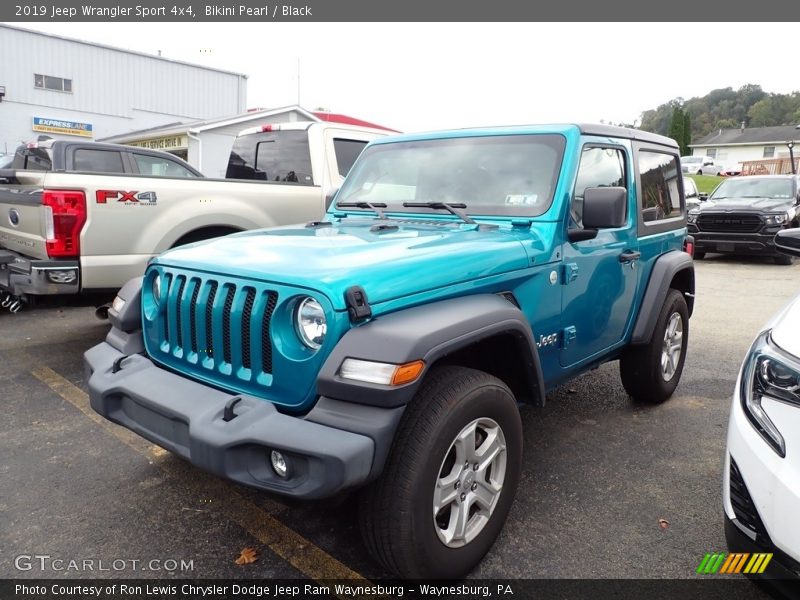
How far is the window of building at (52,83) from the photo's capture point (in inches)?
1050

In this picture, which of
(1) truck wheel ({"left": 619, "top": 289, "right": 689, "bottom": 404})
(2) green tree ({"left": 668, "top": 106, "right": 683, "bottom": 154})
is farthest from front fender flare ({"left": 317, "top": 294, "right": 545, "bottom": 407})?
(2) green tree ({"left": 668, "top": 106, "right": 683, "bottom": 154})

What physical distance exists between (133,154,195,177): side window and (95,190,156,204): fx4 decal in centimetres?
239

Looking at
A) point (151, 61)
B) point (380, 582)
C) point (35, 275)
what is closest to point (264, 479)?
point (380, 582)

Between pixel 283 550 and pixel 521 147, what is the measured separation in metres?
2.48

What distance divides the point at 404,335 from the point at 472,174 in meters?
1.69

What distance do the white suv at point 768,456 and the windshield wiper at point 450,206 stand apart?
1.57m

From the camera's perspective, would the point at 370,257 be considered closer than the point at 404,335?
No

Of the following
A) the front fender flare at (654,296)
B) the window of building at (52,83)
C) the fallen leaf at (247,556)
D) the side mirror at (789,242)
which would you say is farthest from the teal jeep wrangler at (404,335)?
the window of building at (52,83)

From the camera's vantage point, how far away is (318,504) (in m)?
2.19

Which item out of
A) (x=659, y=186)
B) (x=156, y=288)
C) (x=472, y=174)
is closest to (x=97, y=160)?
(x=156, y=288)

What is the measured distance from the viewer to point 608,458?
3674mm

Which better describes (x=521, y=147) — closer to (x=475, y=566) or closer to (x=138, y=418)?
(x=475, y=566)

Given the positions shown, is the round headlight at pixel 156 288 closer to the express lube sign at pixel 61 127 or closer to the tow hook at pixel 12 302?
the tow hook at pixel 12 302

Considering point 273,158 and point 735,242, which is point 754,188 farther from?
point 273,158
